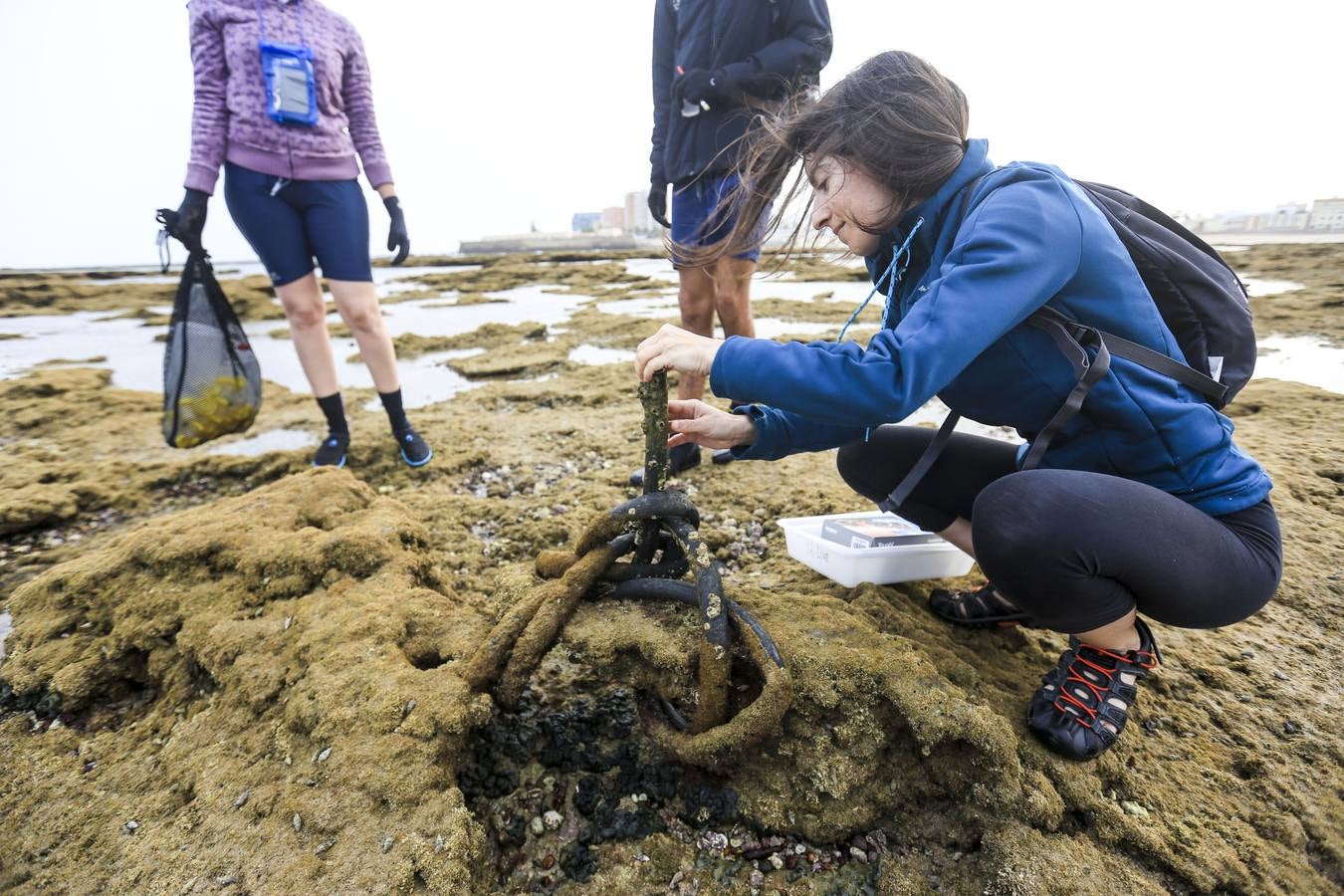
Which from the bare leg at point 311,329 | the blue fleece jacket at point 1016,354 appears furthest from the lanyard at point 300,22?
the blue fleece jacket at point 1016,354

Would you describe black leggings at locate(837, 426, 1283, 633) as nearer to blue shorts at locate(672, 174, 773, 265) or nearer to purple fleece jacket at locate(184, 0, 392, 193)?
blue shorts at locate(672, 174, 773, 265)

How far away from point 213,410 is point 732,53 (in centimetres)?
303

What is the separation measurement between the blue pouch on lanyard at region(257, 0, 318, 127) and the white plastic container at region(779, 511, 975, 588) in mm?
2834

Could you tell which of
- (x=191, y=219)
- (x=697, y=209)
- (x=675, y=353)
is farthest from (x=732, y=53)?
(x=191, y=219)

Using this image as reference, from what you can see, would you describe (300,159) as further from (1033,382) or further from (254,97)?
(1033,382)

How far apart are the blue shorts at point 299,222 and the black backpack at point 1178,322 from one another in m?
2.84

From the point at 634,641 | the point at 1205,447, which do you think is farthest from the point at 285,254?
the point at 1205,447

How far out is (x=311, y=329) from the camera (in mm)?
3270

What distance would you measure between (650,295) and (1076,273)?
9188 mm

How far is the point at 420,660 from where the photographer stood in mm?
1669

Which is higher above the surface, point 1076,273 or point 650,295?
point 1076,273

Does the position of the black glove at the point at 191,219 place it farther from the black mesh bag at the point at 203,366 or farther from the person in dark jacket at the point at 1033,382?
the person in dark jacket at the point at 1033,382

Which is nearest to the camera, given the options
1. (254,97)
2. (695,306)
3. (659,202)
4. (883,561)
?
(883,561)

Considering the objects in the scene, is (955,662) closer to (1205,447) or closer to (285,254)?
(1205,447)
